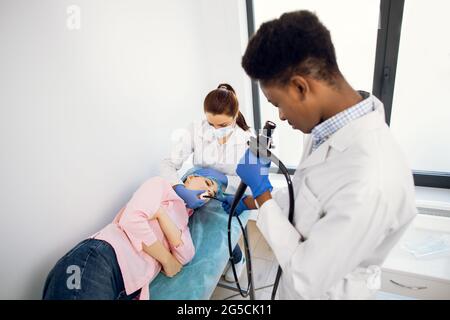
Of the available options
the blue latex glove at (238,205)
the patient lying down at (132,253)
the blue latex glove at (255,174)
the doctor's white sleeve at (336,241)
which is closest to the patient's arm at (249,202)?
the blue latex glove at (238,205)

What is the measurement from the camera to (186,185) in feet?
5.08

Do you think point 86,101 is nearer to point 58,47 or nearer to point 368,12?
point 58,47

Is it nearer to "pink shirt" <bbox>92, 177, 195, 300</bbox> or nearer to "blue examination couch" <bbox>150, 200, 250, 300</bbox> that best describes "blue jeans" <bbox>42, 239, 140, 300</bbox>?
"pink shirt" <bbox>92, 177, 195, 300</bbox>

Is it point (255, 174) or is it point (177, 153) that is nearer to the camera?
point (255, 174)

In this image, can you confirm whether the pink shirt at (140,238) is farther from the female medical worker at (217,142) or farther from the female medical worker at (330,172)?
the female medical worker at (330,172)

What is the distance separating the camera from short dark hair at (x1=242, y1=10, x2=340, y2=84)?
0.61 meters

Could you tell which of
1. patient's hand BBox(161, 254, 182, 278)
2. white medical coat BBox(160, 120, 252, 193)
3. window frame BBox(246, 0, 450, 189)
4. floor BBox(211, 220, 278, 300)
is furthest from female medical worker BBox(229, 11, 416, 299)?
window frame BBox(246, 0, 450, 189)

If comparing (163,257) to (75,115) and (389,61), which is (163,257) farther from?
(389,61)

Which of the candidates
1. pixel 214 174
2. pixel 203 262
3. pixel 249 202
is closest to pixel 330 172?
pixel 249 202

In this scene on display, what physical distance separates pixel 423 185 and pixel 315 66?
6.23 ft

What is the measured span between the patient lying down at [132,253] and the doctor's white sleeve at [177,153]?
9.3 inches

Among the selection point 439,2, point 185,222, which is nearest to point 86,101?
point 185,222

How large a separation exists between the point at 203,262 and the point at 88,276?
504 millimetres

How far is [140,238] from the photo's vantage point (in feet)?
3.92
